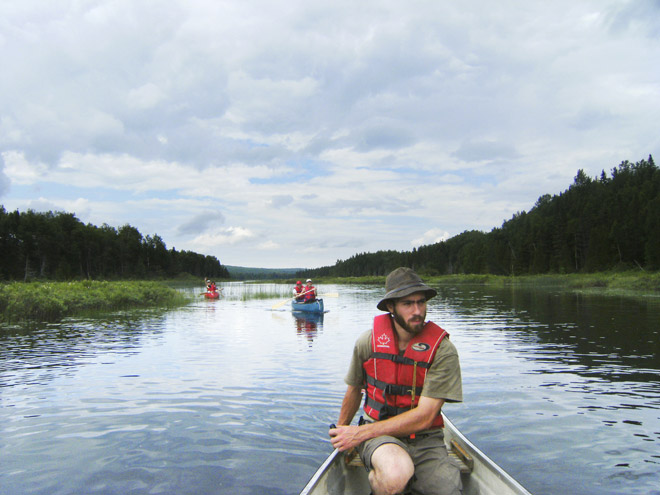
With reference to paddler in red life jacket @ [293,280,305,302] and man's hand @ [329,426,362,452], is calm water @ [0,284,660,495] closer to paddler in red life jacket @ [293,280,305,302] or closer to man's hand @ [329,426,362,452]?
man's hand @ [329,426,362,452]

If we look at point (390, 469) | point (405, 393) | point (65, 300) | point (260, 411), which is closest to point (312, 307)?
point (65, 300)

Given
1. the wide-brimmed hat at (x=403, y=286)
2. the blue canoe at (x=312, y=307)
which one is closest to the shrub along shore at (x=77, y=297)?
the blue canoe at (x=312, y=307)

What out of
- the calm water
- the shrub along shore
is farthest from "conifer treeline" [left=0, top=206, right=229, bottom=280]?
the calm water

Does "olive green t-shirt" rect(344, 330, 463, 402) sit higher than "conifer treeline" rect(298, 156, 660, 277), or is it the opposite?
"conifer treeline" rect(298, 156, 660, 277)

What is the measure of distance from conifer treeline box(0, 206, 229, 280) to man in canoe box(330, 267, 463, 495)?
305 feet

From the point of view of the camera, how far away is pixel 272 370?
550 inches

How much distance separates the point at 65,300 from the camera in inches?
1199

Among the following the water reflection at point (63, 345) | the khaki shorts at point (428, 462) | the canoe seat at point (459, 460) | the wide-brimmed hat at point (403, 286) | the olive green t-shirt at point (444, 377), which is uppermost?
the wide-brimmed hat at point (403, 286)

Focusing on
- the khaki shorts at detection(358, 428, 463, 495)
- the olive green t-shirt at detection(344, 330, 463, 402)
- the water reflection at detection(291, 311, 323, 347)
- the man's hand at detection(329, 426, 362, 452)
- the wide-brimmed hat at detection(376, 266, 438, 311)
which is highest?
the wide-brimmed hat at detection(376, 266, 438, 311)

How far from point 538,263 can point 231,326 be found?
93.1 meters

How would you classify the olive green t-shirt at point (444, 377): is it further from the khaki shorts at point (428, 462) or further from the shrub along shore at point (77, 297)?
the shrub along shore at point (77, 297)

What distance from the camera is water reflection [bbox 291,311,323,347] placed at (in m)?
22.1

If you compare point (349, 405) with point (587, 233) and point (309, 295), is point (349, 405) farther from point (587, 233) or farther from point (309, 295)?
point (587, 233)

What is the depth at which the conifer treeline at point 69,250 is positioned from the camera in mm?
91500
